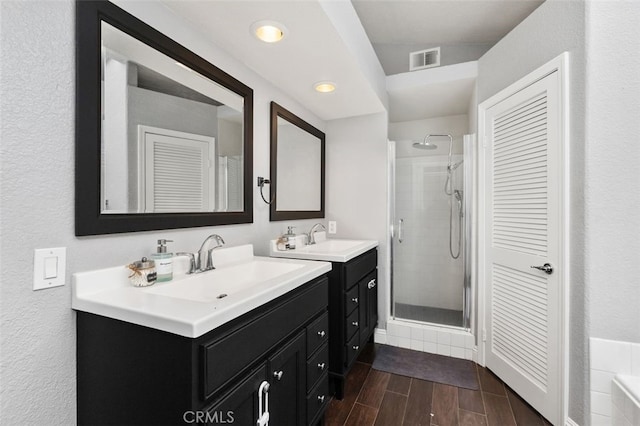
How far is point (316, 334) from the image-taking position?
56.1 inches

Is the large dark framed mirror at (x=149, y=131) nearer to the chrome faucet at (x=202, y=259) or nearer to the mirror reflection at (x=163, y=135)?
the mirror reflection at (x=163, y=135)

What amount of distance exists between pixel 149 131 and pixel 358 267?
1.50 m

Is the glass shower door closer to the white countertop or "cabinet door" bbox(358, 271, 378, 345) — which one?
"cabinet door" bbox(358, 271, 378, 345)

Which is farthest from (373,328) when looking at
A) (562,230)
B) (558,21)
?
(558,21)

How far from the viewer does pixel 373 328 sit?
99.5 inches

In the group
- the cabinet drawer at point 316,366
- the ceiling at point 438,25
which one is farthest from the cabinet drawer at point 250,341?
the ceiling at point 438,25

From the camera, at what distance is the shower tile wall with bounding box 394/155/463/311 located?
275 cm

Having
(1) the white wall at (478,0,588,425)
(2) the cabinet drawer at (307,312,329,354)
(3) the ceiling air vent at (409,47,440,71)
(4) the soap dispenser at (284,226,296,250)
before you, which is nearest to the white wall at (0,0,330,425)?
(2) the cabinet drawer at (307,312,329,354)

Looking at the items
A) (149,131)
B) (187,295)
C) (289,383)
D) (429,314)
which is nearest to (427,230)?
(429,314)

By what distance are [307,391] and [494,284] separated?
1594mm

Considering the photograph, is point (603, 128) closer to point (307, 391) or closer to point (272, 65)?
point (272, 65)

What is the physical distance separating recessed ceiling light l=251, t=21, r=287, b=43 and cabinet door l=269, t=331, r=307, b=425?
1.42m

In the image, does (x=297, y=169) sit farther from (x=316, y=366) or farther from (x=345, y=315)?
(x=316, y=366)

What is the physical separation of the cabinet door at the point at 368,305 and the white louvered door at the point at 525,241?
860mm
